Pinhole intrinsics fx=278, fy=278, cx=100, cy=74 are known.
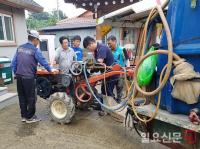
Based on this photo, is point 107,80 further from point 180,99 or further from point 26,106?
point 180,99

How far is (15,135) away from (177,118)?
10.7 ft

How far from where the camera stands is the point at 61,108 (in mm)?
5426

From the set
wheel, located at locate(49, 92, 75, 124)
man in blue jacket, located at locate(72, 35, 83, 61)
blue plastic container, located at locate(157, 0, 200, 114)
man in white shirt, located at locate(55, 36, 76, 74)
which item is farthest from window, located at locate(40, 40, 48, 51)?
blue plastic container, located at locate(157, 0, 200, 114)

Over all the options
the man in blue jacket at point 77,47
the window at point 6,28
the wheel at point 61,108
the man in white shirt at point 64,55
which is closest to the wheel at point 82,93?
the wheel at point 61,108

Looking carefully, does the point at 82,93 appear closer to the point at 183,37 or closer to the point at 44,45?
the point at 183,37

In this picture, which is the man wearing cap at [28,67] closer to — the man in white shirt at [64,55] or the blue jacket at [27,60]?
the blue jacket at [27,60]

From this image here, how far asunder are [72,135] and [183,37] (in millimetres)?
2876

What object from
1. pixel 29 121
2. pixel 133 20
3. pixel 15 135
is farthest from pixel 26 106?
pixel 133 20

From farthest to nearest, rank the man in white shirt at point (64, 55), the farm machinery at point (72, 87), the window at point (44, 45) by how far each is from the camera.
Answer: the window at point (44, 45) < the man in white shirt at point (64, 55) < the farm machinery at point (72, 87)

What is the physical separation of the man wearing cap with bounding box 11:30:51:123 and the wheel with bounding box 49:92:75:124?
42 centimetres

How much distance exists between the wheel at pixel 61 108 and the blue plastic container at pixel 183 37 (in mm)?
2602

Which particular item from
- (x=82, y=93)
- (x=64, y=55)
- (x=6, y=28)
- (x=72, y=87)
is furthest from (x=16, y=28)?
(x=82, y=93)

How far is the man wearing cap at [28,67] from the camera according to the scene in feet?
17.5

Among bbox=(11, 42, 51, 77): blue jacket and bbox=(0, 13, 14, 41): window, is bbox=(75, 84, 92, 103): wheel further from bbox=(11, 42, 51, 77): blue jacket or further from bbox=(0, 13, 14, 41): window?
bbox=(0, 13, 14, 41): window
